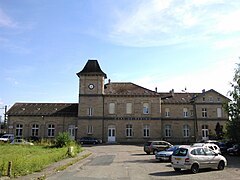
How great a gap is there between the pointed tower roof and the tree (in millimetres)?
28655

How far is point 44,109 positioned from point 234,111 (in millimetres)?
38178

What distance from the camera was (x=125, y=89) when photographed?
54750 mm

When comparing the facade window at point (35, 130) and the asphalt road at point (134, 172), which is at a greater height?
the facade window at point (35, 130)

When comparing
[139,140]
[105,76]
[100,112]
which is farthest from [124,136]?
[105,76]

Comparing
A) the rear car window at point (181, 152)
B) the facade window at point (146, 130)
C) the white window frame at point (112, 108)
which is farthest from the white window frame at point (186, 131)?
the rear car window at point (181, 152)

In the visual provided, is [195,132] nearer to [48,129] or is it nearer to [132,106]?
[132,106]

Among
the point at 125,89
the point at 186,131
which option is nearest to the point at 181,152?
the point at 125,89

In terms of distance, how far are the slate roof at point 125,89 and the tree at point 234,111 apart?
25.2 meters

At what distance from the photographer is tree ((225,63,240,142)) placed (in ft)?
89.8

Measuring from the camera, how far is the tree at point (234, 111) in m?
27.4

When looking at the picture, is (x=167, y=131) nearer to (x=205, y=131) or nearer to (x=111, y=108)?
(x=205, y=131)

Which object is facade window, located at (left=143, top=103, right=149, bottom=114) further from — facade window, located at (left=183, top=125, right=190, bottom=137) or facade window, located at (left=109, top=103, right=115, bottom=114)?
facade window, located at (left=183, top=125, right=190, bottom=137)

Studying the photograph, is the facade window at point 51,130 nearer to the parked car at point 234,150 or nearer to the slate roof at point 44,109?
the slate roof at point 44,109

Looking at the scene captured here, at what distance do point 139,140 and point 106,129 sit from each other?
639cm
